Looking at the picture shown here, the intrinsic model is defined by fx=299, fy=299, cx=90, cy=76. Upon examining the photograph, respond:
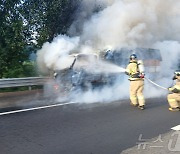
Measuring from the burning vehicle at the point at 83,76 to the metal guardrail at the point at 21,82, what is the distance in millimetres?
1676

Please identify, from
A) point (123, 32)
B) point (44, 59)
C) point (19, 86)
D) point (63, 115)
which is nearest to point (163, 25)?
point (123, 32)

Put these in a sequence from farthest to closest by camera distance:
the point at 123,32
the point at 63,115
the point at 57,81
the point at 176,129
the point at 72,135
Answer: the point at 123,32, the point at 57,81, the point at 63,115, the point at 176,129, the point at 72,135

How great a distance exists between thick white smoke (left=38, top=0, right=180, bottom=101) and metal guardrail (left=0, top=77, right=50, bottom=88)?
56cm


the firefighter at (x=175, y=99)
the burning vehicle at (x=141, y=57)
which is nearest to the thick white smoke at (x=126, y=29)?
the burning vehicle at (x=141, y=57)

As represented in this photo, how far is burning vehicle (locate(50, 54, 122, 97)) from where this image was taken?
1041 cm

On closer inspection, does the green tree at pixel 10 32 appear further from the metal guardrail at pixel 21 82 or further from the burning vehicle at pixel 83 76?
the burning vehicle at pixel 83 76

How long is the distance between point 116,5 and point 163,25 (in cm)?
255

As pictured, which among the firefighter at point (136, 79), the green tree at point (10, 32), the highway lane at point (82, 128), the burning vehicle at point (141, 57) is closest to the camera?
the highway lane at point (82, 128)

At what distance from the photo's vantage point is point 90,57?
11.2m

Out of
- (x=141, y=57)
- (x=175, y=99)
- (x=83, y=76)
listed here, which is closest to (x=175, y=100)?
(x=175, y=99)

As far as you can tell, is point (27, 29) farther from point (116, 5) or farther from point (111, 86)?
point (111, 86)

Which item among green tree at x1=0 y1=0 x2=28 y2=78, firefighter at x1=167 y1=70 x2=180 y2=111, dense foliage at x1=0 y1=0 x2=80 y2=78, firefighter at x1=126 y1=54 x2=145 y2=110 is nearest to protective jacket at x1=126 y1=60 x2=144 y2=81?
firefighter at x1=126 y1=54 x2=145 y2=110

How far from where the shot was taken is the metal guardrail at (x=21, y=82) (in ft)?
36.9

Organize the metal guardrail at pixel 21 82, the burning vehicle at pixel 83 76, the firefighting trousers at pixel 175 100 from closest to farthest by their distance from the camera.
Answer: the firefighting trousers at pixel 175 100 < the burning vehicle at pixel 83 76 < the metal guardrail at pixel 21 82
